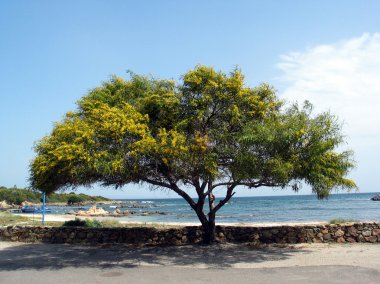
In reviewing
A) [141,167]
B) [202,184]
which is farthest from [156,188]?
[141,167]

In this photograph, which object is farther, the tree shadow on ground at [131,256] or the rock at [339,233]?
the rock at [339,233]

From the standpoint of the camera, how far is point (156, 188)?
16.1 m

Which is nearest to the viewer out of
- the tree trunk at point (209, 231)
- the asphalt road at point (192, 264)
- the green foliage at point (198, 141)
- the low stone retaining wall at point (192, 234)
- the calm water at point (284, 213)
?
the asphalt road at point (192, 264)

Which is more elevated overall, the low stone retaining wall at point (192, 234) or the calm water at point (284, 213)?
the low stone retaining wall at point (192, 234)

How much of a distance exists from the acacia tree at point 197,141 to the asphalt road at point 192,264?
2.37 meters

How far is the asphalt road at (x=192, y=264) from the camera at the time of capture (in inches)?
404

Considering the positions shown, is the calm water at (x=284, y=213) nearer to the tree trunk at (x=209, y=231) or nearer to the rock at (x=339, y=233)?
the rock at (x=339, y=233)

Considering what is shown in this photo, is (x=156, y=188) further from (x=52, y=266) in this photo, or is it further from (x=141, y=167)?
(x=52, y=266)

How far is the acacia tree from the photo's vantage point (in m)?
12.3

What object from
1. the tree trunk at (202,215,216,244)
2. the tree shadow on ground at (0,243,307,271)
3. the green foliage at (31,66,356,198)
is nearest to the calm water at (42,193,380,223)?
the tree trunk at (202,215,216,244)

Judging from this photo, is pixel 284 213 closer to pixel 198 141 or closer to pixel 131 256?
pixel 131 256

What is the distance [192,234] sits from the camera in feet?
55.9

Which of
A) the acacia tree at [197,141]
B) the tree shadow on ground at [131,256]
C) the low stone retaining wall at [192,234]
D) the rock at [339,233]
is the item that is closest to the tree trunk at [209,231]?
the tree shadow on ground at [131,256]

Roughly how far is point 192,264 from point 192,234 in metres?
4.74
